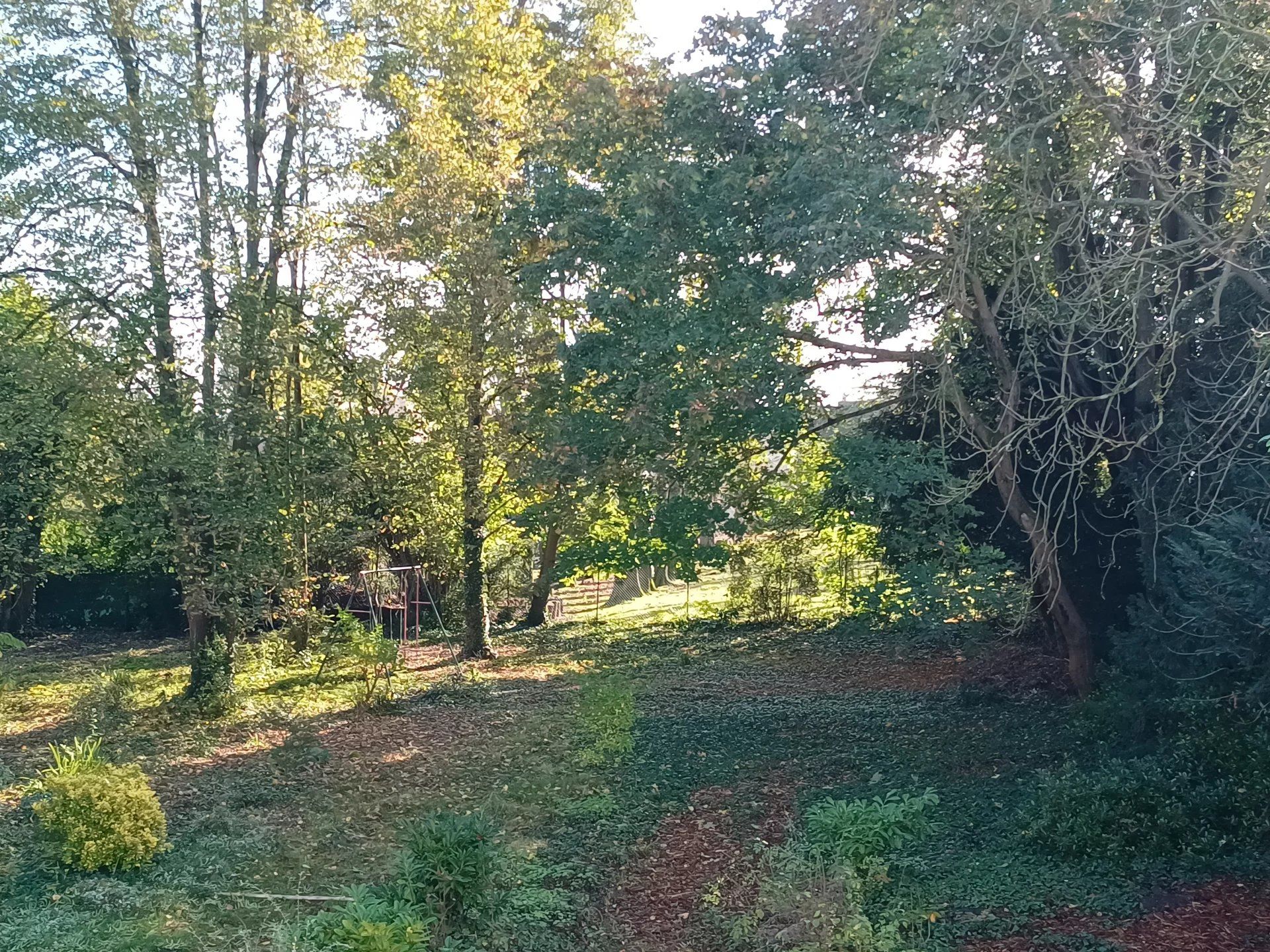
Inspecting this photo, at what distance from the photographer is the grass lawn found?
218 inches

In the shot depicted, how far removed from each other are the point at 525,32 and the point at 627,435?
9.29 meters

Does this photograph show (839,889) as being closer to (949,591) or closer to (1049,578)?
(949,591)

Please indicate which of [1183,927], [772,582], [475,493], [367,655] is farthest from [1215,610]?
[772,582]

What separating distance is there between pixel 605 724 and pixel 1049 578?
4564 millimetres

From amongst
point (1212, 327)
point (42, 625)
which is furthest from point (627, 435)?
point (42, 625)

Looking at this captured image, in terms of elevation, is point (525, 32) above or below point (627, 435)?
above

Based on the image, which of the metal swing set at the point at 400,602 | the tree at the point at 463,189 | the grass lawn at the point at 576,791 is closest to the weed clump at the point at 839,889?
the grass lawn at the point at 576,791

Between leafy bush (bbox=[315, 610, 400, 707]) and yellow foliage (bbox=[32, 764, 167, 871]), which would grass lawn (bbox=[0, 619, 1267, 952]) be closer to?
yellow foliage (bbox=[32, 764, 167, 871])

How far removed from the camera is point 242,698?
11.8m

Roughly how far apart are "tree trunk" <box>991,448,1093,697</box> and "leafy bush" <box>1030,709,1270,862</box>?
1.77m

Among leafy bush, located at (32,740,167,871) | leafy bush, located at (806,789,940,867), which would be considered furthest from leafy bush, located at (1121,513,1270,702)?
leafy bush, located at (32,740,167,871)

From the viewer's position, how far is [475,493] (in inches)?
583

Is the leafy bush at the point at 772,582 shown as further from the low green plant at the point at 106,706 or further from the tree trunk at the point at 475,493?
the low green plant at the point at 106,706

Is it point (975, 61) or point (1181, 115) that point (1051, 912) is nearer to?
point (1181, 115)
